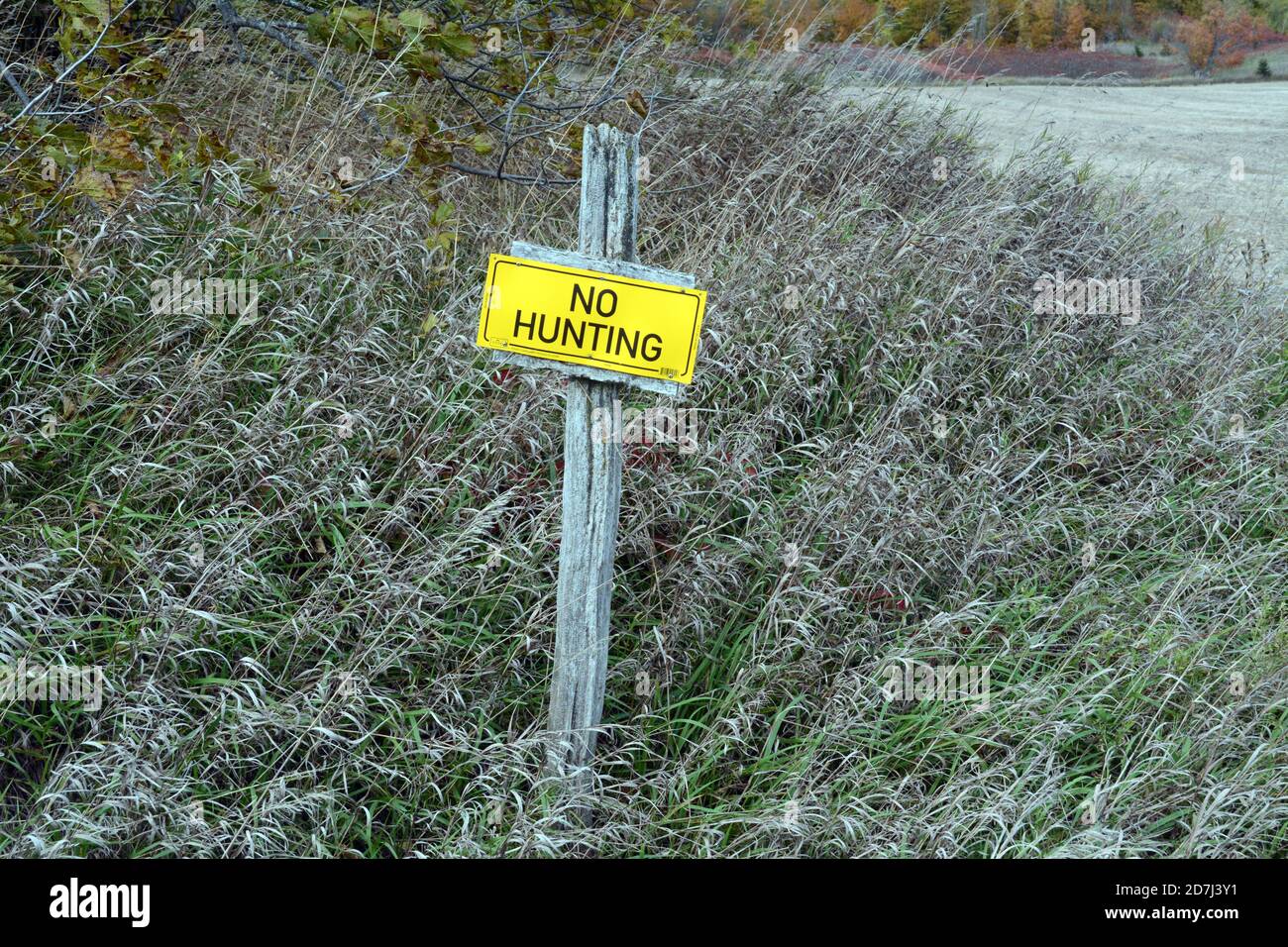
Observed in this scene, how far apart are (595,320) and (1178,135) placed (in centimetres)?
861

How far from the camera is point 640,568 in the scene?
10.0 ft

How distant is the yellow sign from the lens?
2162 mm

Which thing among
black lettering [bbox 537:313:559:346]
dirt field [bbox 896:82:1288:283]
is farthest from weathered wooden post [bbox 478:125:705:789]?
dirt field [bbox 896:82:1288:283]

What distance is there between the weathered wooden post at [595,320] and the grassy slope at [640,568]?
51 centimetres

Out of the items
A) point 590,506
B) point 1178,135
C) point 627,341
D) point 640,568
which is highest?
point 1178,135

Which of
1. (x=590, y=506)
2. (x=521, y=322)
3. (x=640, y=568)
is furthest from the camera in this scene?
(x=640, y=568)

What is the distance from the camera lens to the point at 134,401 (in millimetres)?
2994

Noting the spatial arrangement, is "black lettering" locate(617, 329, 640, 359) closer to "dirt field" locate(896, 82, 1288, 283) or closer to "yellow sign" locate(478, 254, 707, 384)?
"yellow sign" locate(478, 254, 707, 384)

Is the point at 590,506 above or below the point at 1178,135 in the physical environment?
below

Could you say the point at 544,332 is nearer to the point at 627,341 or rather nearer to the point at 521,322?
the point at 521,322

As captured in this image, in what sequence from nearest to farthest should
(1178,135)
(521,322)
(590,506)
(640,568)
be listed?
(521,322)
(590,506)
(640,568)
(1178,135)

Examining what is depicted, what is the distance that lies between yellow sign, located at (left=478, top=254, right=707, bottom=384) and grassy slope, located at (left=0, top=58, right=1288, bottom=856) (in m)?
0.78

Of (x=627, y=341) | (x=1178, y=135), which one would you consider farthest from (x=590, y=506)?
(x=1178, y=135)

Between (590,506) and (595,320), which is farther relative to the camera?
(590,506)
